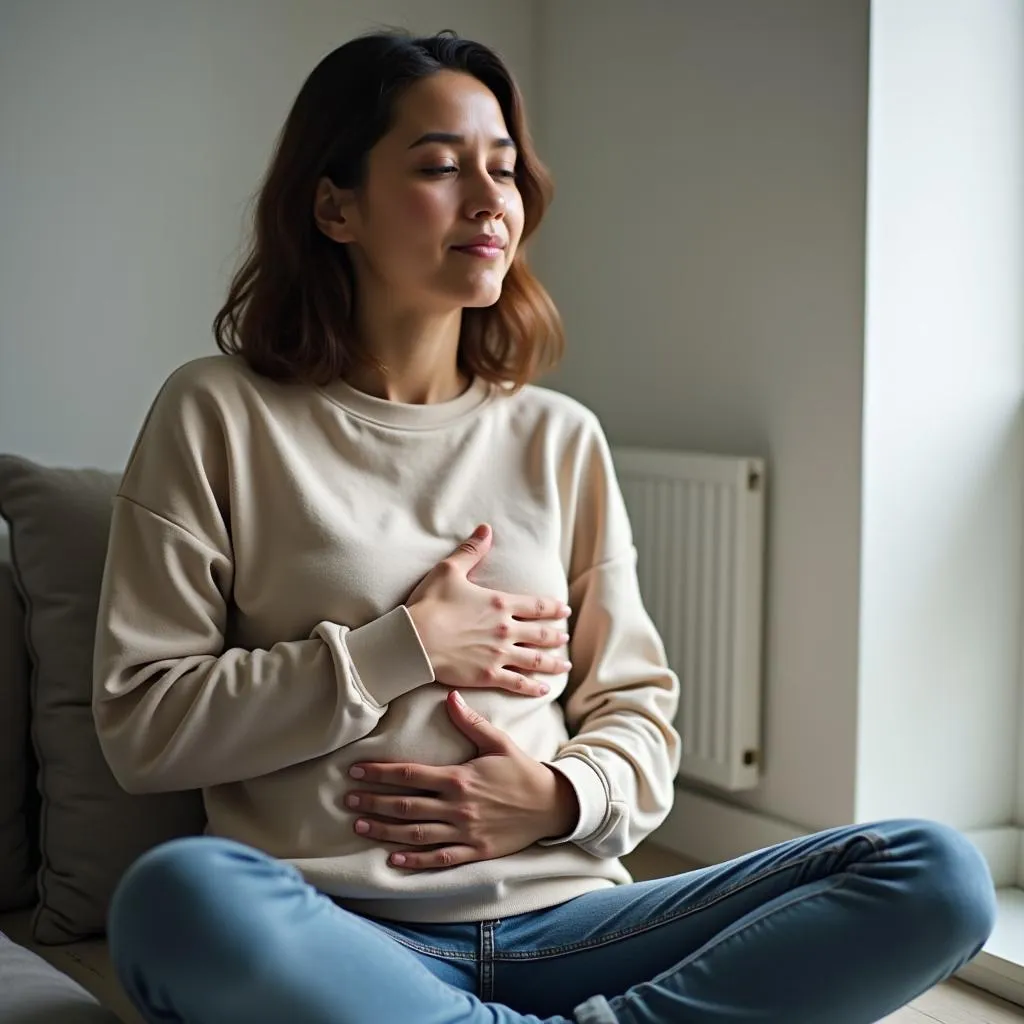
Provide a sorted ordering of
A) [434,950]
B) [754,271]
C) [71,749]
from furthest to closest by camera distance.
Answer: [754,271]
[71,749]
[434,950]

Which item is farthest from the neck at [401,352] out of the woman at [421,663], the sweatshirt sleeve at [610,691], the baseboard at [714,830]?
the baseboard at [714,830]

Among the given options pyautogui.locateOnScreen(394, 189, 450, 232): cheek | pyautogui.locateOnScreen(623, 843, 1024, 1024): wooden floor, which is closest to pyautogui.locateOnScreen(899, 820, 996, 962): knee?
pyautogui.locateOnScreen(623, 843, 1024, 1024): wooden floor

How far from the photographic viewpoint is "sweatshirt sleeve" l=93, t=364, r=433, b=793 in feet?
4.54

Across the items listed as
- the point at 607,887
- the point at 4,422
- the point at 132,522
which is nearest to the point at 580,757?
the point at 607,887

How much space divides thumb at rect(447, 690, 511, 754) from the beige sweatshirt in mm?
17

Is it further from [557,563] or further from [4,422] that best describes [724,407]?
[4,422]

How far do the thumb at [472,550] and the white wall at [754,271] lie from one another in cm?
69

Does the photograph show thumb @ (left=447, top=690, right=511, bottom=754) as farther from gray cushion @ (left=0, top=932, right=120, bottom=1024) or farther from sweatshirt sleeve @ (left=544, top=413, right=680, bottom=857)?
gray cushion @ (left=0, top=932, right=120, bottom=1024)

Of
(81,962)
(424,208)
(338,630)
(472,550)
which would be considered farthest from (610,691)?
(81,962)

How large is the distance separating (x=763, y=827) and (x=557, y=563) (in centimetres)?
80

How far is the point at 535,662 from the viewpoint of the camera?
1.53m

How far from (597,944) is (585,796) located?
0.48ft

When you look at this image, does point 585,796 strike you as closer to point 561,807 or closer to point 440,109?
point 561,807

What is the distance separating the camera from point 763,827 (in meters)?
2.19
